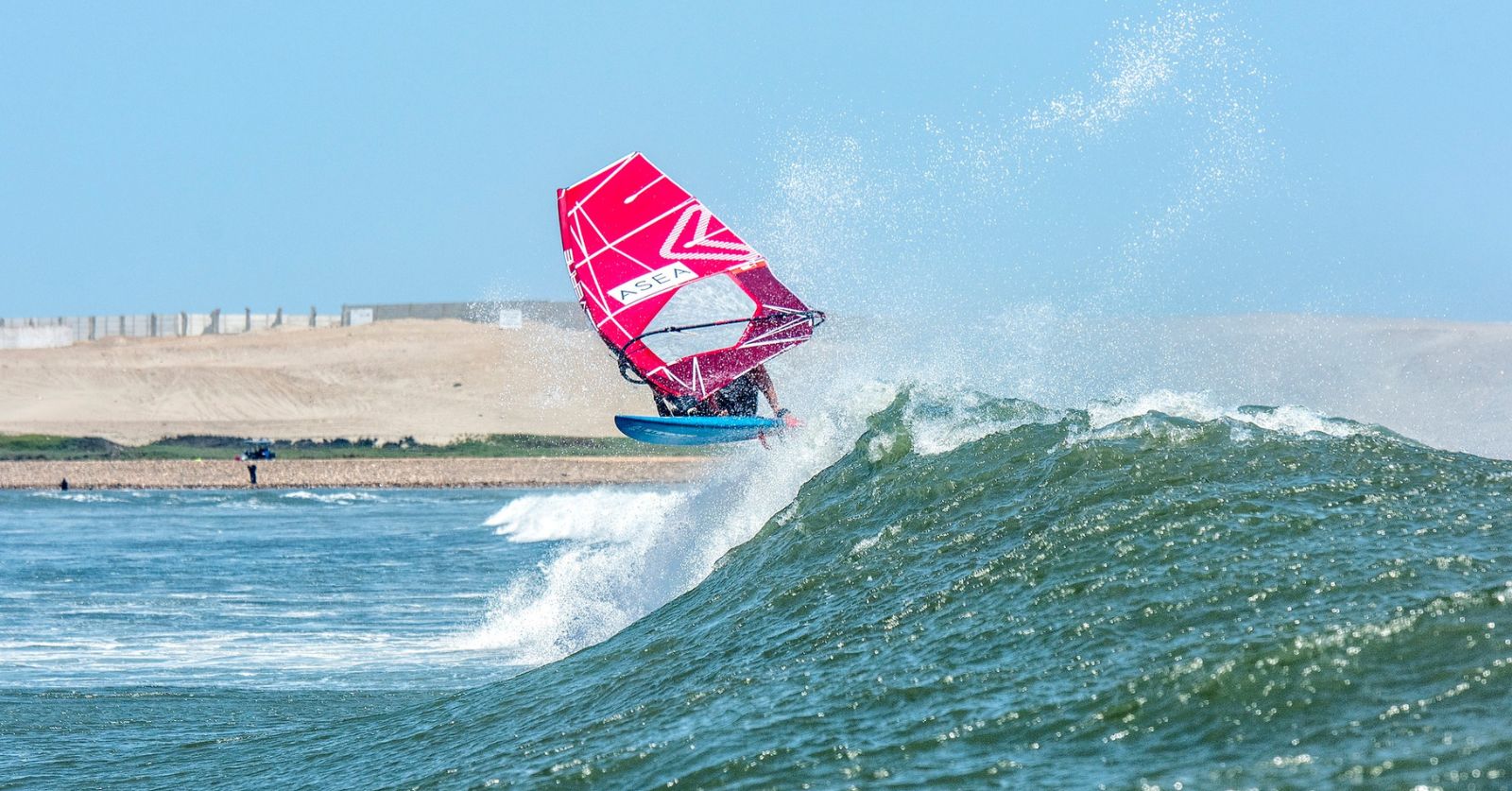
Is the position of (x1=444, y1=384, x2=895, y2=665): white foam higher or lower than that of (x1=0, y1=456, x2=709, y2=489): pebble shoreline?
lower

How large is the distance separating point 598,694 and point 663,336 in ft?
48.0

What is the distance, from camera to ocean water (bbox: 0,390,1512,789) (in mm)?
6156

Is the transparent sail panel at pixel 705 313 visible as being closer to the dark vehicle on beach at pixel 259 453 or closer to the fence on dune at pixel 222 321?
the dark vehicle on beach at pixel 259 453

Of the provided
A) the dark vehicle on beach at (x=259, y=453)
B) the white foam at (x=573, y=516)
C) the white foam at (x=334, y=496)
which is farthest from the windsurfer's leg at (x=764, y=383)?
the dark vehicle on beach at (x=259, y=453)

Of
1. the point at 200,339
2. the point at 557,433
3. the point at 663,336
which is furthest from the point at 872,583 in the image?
the point at 200,339

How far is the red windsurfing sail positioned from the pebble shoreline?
33121 millimetres

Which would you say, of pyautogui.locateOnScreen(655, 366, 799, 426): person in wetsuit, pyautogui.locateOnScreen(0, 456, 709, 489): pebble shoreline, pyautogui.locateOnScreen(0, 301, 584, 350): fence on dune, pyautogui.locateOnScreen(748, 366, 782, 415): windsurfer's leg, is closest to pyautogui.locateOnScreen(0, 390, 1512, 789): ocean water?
pyautogui.locateOnScreen(748, 366, 782, 415): windsurfer's leg

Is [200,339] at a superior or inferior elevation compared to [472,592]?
superior

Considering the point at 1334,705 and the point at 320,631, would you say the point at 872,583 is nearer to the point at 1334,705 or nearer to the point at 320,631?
the point at 1334,705

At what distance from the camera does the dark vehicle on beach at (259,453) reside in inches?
2494

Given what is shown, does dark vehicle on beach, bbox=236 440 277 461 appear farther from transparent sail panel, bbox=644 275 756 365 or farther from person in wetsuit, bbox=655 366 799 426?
transparent sail panel, bbox=644 275 756 365

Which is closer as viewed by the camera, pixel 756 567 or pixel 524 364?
pixel 756 567

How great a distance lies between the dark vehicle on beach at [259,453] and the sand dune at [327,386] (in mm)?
6163

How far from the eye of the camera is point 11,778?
907 centimetres
